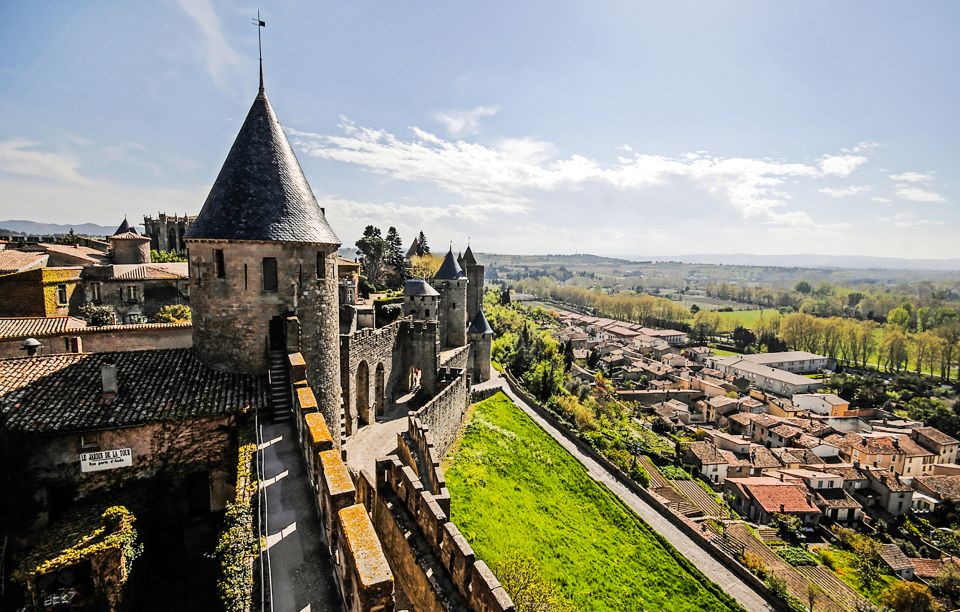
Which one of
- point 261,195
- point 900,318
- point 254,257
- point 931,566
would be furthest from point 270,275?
point 900,318

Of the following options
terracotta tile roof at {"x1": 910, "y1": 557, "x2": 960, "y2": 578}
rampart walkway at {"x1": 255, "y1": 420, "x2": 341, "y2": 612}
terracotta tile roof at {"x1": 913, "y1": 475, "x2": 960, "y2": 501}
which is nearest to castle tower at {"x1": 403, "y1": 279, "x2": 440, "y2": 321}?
rampart walkway at {"x1": 255, "y1": 420, "x2": 341, "y2": 612}

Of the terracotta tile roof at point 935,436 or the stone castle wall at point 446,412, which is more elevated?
the stone castle wall at point 446,412

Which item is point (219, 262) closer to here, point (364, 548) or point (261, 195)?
point (261, 195)

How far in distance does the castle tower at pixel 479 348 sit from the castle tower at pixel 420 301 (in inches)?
410

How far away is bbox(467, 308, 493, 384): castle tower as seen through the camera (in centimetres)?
4584

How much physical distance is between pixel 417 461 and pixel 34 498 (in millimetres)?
9257

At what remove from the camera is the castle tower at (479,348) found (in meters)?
45.8

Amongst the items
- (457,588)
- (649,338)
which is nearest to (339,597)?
(457,588)

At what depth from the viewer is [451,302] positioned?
43.0 m

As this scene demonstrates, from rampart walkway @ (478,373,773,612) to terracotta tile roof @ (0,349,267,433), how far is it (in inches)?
1085

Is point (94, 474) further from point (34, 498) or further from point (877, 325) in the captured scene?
point (877, 325)

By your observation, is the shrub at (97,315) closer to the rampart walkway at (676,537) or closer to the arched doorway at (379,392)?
the arched doorway at (379,392)

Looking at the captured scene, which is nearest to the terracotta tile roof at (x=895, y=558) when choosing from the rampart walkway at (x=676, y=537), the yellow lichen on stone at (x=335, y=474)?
the rampart walkway at (x=676, y=537)

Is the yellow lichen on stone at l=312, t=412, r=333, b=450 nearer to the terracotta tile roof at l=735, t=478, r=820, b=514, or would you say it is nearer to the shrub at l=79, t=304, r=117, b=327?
the shrub at l=79, t=304, r=117, b=327
